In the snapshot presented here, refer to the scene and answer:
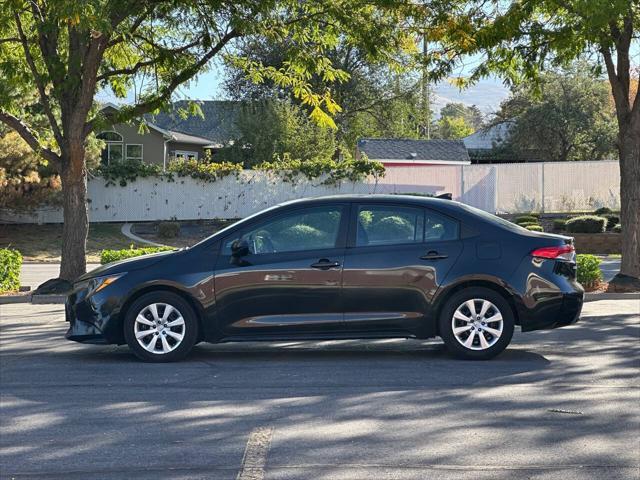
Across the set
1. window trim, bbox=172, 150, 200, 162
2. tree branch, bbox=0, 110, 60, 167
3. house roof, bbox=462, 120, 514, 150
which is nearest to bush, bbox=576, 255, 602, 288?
tree branch, bbox=0, 110, 60, 167

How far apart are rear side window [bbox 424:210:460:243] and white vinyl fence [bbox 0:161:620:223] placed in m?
25.8

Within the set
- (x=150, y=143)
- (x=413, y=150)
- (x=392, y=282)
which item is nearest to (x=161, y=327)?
(x=392, y=282)

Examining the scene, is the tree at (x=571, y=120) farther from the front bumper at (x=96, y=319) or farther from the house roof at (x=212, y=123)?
→ the front bumper at (x=96, y=319)

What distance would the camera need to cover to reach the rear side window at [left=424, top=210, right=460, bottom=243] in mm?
9266

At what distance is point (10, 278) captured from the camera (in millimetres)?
16359

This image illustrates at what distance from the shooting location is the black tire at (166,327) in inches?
357

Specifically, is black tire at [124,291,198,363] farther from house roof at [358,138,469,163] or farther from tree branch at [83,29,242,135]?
house roof at [358,138,469,163]

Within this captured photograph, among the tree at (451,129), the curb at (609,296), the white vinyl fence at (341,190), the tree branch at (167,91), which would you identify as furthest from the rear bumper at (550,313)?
the tree at (451,129)

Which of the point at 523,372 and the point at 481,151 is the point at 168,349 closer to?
the point at 523,372

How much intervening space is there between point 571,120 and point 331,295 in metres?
43.4

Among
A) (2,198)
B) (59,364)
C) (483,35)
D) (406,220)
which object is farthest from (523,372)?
(2,198)

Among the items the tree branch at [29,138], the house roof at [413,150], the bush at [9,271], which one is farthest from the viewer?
the house roof at [413,150]

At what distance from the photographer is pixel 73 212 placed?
644 inches

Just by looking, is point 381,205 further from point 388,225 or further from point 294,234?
point 294,234
